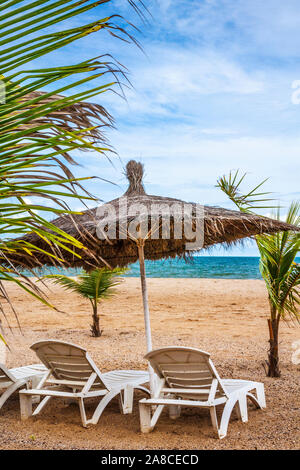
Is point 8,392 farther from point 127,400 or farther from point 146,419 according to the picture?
point 146,419

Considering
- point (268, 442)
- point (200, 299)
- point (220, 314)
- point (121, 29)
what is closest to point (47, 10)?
point (121, 29)

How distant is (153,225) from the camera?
4.30 metres

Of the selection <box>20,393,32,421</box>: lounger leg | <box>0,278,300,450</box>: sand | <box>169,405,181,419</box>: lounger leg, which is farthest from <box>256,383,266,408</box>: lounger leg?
<box>20,393,32,421</box>: lounger leg

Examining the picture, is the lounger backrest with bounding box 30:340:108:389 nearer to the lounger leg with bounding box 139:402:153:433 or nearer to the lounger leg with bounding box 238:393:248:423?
the lounger leg with bounding box 139:402:153:433

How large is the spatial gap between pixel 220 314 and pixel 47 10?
13297 millimetres

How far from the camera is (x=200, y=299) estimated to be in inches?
719

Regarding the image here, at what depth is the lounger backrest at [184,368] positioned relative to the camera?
364cm

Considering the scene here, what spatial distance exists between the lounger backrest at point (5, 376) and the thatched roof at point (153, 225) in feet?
3.52

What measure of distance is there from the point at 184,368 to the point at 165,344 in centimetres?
472

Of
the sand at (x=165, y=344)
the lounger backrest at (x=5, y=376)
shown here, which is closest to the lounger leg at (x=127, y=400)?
the sand at (x=165, y=344)

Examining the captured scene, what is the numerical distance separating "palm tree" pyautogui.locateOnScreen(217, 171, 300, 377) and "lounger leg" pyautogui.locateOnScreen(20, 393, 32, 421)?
2979 millimetres

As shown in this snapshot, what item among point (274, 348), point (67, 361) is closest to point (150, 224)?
point (67, 361)

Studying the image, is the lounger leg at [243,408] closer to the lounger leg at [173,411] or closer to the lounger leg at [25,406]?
the lounger leg at [173,411]

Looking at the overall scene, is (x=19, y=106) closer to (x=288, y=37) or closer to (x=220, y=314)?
(x=288, y=37)
